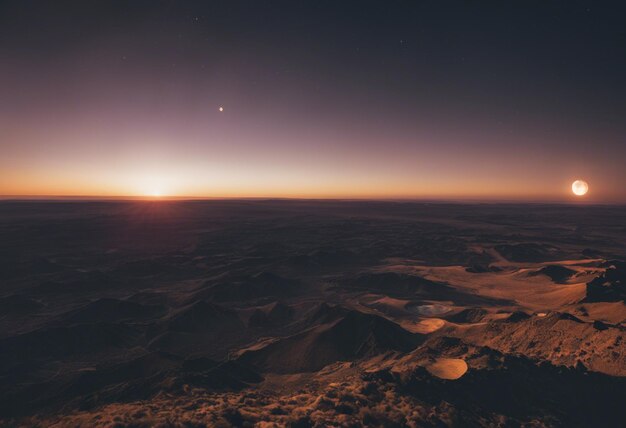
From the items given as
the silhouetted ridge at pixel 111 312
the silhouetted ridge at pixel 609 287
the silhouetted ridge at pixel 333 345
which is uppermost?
the silhouetted ridge at pixel 609 287

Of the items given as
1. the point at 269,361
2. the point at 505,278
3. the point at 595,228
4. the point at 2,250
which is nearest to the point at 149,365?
the point at 269,361

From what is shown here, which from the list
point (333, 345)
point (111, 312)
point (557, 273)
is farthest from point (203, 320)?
A: point (557, 273)

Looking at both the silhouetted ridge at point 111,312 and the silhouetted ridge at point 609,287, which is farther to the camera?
the silhouetted ridge at point 111,312

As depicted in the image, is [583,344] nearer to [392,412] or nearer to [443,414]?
[443,414]

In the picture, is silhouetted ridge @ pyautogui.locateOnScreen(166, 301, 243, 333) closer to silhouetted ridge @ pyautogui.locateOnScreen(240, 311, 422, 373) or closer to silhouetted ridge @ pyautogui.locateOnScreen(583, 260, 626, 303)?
Result: silhouetted ridge @ pyautogui.locateOnScreen(240, 311, 422, 373)

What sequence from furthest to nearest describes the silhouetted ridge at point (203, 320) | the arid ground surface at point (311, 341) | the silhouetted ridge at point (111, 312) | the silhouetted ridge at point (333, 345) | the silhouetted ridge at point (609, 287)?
the silhouetted ridge at point (111, 312), the silhouetted ridge at point (609, 287), the silhouetted ridge at point (203, 320), the silhouetted ridge at point (333, 345), the arid ground surface at point (311, 341)

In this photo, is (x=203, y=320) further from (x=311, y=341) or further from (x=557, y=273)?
(x=557, y=273)

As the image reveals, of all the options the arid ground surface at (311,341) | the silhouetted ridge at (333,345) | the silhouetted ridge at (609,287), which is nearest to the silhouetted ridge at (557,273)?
the arid ground surface at (311,341)

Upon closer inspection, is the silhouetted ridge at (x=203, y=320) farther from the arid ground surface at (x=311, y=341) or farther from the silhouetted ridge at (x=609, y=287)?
the silhouetted ridge at (x=609, y=287)
